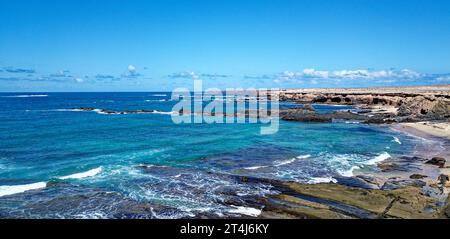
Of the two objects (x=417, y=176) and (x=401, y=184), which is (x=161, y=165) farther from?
(x=417, y=176)

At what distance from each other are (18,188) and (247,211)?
13534 millimetres

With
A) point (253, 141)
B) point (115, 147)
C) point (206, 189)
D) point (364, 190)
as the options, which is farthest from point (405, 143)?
point (115, 147)

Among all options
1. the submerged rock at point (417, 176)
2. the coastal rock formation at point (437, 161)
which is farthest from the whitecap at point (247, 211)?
the coastal rock formation at point (437, 161)

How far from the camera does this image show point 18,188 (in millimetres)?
21203

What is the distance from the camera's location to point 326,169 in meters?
26.2

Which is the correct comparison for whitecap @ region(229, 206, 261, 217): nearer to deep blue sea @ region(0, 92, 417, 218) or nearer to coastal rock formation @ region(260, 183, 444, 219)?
deep blue sea @ region(0, 92, 417, 218)

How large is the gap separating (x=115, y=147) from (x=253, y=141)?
47.1 feet

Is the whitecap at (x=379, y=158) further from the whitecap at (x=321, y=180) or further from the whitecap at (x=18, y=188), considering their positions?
the whitecap at (x=18, y=188)

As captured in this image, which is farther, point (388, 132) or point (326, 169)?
point (388, 132)

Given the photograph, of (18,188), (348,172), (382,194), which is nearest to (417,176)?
(348,172)

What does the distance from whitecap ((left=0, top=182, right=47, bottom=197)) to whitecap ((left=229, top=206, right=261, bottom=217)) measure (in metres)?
11.8

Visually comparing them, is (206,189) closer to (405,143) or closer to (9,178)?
(9,178)

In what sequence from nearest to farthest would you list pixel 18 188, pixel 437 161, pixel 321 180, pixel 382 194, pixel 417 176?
pixel 382 194 → pixel 18 188 → pixel 321 180 → pixel 417 176 → pixel 437 161
